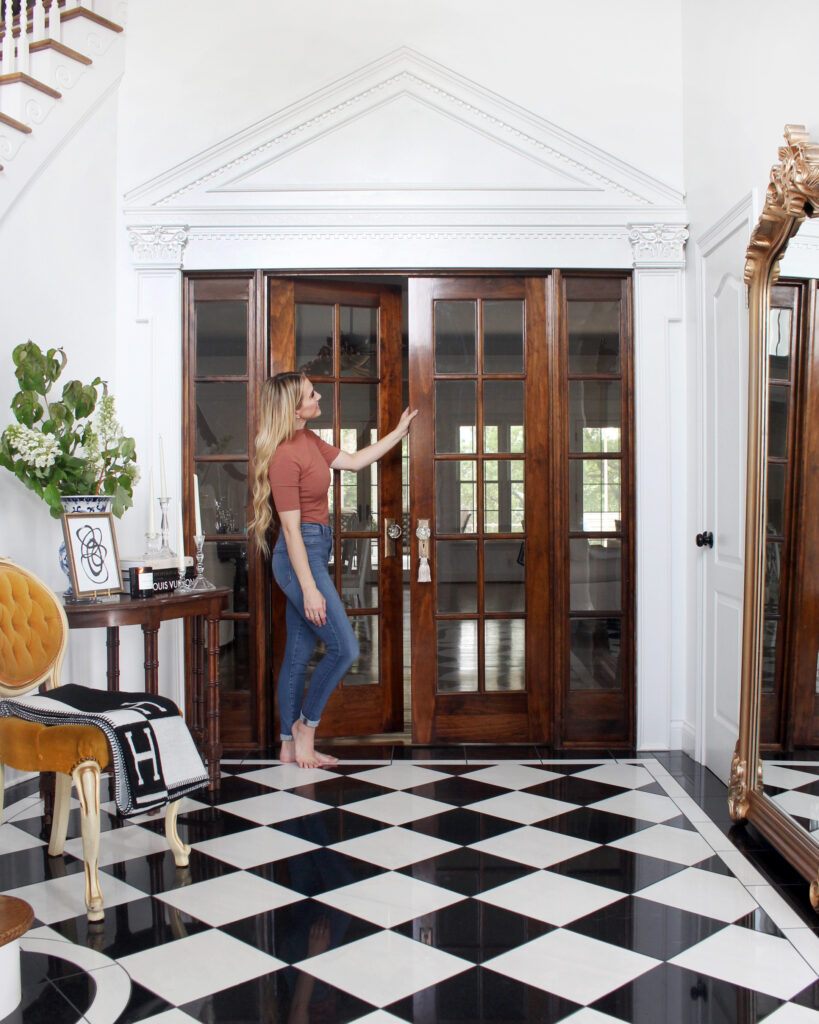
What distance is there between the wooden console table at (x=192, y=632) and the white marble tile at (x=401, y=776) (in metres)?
0.64

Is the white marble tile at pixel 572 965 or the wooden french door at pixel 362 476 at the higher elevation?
the wooden french door at pixel 362 476

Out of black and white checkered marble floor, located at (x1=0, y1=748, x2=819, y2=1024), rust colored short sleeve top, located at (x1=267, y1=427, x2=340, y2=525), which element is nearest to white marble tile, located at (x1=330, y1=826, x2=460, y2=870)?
black and white checkered marble floor, located at (x1=0, y1=748, x2=819, y2=1024)

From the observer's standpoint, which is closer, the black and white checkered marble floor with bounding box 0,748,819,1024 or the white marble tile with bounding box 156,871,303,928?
the black and white checkered marble floor with bounding box 0,748,819,1024

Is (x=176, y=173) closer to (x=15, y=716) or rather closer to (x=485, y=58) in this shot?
(x=485, y=58)

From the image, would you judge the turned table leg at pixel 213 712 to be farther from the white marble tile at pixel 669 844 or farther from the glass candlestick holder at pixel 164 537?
the white marble tile at pixel 669 844

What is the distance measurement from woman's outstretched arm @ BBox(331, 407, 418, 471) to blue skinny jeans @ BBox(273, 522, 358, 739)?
34cm

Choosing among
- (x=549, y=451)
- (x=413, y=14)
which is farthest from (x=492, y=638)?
(x=413, y=14)

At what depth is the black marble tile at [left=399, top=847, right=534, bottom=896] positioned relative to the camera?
2.67 metres

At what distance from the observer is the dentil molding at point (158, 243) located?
4.18m

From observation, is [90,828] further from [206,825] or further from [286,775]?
[286,775]

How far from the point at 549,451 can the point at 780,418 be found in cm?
148

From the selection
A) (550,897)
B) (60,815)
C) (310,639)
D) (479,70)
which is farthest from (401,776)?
(479,70)

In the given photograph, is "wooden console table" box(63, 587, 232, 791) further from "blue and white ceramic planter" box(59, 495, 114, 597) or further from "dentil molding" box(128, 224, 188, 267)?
"dentil molding" box(128, 224, 188, 267)

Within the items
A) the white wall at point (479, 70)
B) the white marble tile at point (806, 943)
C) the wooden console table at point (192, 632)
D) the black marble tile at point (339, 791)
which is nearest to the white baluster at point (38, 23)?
the white wall at point (479, 70)
